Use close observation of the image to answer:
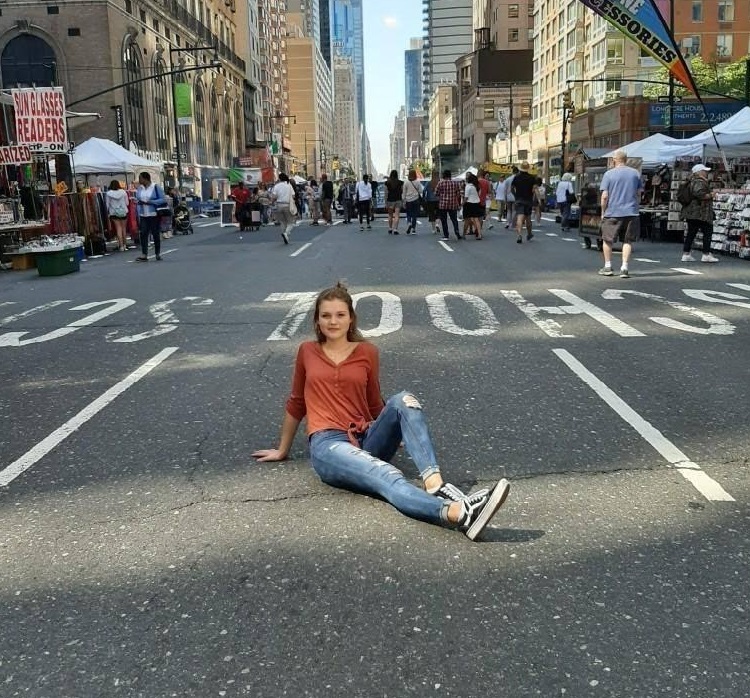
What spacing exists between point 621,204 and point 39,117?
1217 centimetres

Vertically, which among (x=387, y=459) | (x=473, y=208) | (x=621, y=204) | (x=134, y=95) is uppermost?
(x=134, y=95)

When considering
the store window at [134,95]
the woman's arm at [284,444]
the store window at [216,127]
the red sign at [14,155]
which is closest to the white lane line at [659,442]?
the woman's arm at [284,444]

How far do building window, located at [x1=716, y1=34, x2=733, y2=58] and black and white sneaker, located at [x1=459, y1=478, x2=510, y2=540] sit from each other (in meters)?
85.1

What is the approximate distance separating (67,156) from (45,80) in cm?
3704

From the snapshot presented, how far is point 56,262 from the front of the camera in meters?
15.8

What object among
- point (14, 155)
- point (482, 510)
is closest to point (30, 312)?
point (14, 155)

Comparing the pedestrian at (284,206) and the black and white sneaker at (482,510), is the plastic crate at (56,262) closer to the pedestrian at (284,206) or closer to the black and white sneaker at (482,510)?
the pedestrian at (284,206)

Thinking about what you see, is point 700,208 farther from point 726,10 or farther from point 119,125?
point 726,10

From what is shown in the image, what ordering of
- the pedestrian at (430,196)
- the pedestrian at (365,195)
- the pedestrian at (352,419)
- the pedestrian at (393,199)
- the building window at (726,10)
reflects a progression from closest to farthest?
the pedestrian at (352,419) → the pedestrian at (393,199) → the pedestrian at (430,196) → the pedestrian at (365,195) → the building window at (726,10)

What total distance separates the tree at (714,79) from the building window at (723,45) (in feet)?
11.8

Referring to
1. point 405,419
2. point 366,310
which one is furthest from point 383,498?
point 366,310

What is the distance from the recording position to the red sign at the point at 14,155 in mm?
16844

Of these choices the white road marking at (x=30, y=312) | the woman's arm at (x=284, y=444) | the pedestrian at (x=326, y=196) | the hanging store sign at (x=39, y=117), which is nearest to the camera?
the woman's arm at (x=284, y=444)

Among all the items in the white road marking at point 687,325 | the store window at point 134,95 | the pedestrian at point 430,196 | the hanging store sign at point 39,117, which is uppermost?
the store window at point 134,95
